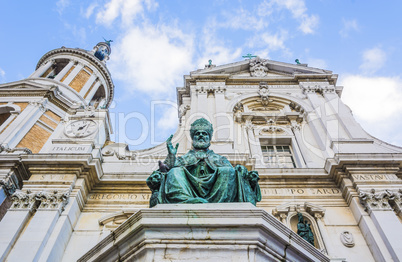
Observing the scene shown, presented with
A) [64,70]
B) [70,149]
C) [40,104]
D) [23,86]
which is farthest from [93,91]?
[70,149]

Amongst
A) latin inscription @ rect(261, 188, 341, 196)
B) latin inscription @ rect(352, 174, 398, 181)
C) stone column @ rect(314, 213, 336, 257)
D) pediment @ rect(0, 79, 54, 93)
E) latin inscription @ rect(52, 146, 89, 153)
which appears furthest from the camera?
pediment @ rect(0, 79, 54, 93)

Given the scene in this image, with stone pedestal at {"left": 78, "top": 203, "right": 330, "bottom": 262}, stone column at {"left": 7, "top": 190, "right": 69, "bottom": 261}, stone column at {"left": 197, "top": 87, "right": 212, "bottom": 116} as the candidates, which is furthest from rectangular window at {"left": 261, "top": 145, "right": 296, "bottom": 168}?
stone pedestal at {"left": 78, "top": 203, "right": 330, "bottom": 262}

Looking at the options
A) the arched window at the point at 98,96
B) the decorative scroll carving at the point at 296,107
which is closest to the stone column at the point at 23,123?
the arched window at the point at 98,96

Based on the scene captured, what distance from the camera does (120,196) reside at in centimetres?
995

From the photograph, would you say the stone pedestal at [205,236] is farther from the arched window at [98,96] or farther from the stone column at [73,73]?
the arched window at [98,96]

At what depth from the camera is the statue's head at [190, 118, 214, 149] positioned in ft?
19.1

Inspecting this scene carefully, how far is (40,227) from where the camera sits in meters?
7.82

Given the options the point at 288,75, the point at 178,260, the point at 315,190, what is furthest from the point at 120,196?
the point at 288,75

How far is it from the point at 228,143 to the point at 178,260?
7.97 metres

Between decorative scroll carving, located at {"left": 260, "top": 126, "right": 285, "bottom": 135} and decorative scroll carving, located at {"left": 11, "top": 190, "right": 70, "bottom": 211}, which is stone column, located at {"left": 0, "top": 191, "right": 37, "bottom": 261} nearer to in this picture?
decorative scroll carving, located at {"left": 11, "top": 190, "right": 70, "bottom": 211}

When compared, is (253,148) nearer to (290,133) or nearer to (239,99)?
(290,133)

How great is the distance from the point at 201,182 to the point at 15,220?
585cm

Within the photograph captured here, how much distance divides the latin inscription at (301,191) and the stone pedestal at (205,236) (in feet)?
18.9

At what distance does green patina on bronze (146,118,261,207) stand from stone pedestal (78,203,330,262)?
496 millimetres
